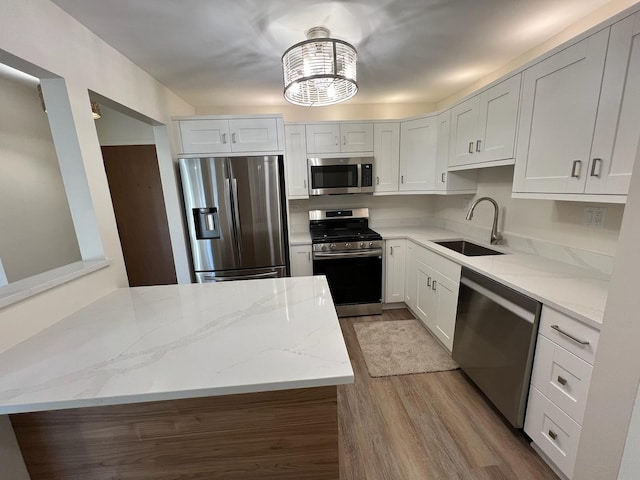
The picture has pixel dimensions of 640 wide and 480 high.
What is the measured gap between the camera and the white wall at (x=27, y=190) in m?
2.27

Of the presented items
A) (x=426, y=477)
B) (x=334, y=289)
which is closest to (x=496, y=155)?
(x=334, y=289)

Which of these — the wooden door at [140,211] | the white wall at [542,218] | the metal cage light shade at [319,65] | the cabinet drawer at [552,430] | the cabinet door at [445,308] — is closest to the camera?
the cabinet drawer at [552,430]

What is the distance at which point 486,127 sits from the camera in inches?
77.6

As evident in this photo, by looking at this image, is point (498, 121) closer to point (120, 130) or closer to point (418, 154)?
point (418, 154)

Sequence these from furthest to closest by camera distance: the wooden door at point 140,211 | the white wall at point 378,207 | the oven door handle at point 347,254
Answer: the white wall at point 378,207
the wooden door at point 140,211
the oven door handle at point 347,254

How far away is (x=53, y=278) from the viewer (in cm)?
116

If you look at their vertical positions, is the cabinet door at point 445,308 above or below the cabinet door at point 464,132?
below

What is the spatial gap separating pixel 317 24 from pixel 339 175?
147cm

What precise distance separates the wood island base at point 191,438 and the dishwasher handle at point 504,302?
1163 mm

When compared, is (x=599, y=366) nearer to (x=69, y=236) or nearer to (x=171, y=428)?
(x=171, y=428)

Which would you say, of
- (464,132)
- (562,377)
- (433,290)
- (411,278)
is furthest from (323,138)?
(562,377)

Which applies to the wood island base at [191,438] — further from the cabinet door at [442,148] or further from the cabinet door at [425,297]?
the cabinet door at [442,148]

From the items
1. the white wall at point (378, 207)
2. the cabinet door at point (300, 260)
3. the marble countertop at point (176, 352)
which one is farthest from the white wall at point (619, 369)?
the white wall at point (378, 207)

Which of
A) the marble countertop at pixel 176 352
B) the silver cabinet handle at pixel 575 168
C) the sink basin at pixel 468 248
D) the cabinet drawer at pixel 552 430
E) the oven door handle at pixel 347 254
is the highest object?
the silver cabinet handle at pixel 575 168
